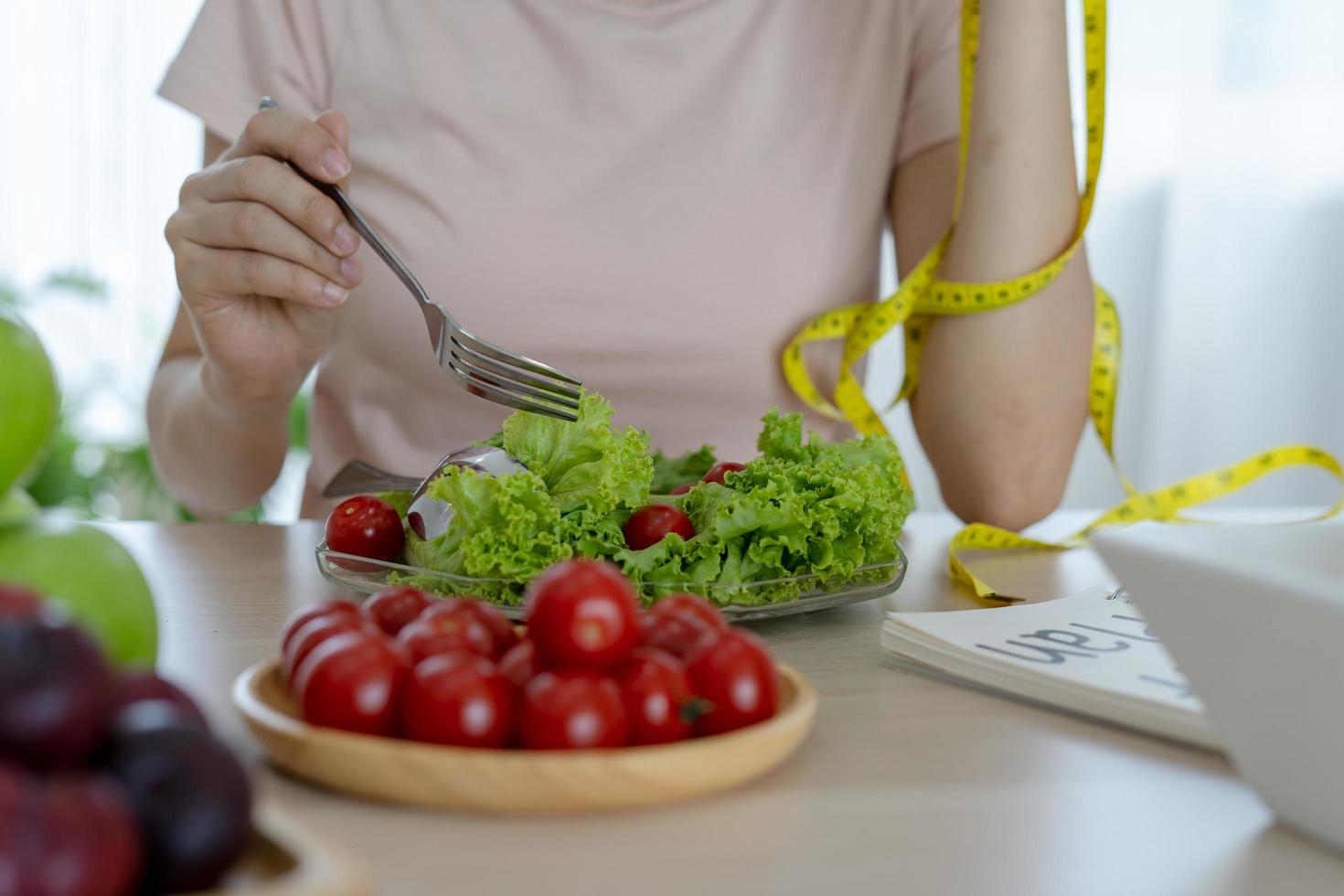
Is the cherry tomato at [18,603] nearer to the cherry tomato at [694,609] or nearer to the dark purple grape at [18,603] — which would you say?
the dark purple grape at [18,603]

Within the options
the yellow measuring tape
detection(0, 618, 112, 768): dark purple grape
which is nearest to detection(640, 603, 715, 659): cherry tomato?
detection(0, 618, 112, 768): dark purple grape

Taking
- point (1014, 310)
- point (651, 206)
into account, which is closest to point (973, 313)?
point (1014, 310)

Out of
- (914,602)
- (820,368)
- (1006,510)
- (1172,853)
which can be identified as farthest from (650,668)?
(820,368)

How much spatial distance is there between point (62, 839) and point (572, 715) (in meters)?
0.24

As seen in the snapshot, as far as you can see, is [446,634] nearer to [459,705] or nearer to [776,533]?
[459,705]

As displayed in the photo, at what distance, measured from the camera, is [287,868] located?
358 mm

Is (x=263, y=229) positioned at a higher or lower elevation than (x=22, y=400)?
higher

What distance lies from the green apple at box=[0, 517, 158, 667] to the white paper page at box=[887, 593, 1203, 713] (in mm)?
493

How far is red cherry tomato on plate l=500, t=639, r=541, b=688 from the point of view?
0.57 meters

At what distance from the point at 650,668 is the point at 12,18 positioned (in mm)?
4064

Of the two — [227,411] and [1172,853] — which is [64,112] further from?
[1172,853]

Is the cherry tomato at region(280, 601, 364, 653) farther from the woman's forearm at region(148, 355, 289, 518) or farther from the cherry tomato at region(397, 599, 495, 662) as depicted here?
the woman's forearm at region(148, 355, 289, 518)

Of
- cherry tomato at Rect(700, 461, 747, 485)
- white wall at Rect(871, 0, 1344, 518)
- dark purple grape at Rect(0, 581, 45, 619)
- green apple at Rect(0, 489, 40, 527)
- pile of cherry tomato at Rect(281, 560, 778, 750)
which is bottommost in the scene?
pile of cherry tomato at Rect(281, 560, 778, 750)

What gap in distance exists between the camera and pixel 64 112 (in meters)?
→ 3.81
